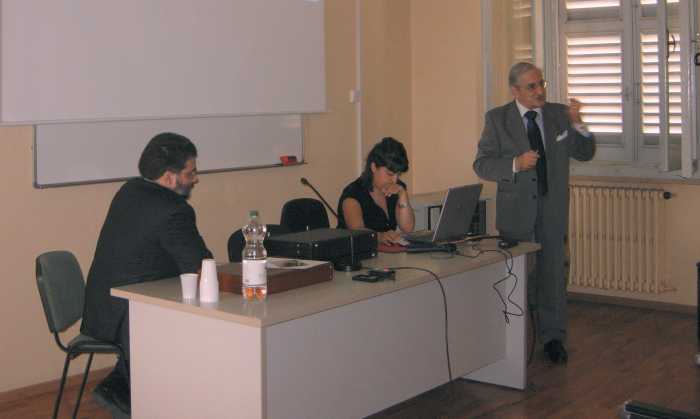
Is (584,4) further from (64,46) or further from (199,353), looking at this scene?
(199,353)

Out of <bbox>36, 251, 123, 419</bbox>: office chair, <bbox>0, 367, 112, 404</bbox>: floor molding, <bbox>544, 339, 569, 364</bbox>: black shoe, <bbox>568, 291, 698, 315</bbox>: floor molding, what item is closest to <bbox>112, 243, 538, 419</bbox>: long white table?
<bbox>36, 251, 123, 419</bbox>: office chair

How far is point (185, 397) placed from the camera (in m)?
3.33

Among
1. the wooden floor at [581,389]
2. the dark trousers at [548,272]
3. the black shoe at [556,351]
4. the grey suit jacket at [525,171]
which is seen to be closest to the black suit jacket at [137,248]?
the wooden floor at [581,389]

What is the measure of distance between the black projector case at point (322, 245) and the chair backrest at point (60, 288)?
32.7 inches

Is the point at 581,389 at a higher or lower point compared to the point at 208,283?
lower

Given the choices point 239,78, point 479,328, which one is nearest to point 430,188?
point 239,78

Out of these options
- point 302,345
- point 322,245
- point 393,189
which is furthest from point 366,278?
point 393,189

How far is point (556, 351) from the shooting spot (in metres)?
5.23

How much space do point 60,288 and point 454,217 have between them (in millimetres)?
1785

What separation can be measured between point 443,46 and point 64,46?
11.0ft

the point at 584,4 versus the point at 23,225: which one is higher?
the point at 584,4

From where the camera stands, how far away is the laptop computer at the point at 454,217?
4160mm

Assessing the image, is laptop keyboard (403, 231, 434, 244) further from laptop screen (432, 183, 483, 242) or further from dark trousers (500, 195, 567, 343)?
dark trousers (500, 195, 567, 343)

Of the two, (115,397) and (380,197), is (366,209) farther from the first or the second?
(115,397)
